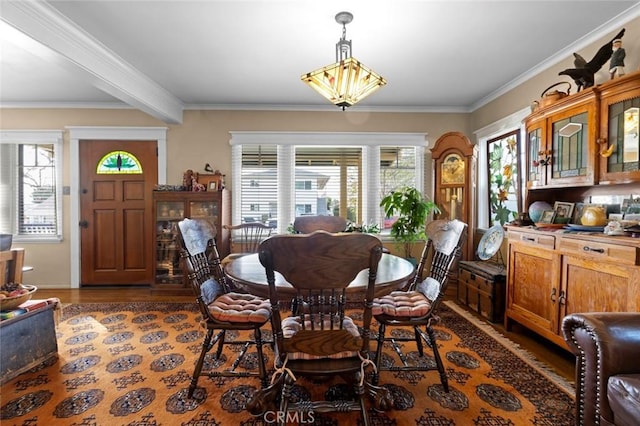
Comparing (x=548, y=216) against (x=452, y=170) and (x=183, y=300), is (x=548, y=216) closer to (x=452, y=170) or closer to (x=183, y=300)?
(x=452, y=170)

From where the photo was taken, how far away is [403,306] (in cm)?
202

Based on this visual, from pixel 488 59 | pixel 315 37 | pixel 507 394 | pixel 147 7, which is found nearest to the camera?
pixel 507 394

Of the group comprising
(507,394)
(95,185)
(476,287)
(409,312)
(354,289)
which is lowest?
(507,394)

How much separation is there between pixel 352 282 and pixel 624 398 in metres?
1.17

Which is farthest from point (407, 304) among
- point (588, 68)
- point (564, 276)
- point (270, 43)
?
point (270, 43)

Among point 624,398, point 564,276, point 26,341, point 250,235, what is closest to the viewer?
point 624,398

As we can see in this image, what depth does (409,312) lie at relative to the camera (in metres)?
1.93

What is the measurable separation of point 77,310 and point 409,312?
3.56 meters

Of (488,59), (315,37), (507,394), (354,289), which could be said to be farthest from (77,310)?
(488,59)

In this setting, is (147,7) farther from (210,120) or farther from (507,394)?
(507,394)

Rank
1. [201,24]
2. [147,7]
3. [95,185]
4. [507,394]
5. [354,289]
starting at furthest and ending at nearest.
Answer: [95,185] < [201,24] < [147,7] < [507,394] < [354,289]

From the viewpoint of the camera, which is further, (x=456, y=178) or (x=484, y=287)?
(x=456, y=178)

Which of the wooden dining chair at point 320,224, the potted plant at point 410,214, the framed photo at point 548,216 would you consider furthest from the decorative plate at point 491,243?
the wooden dining chair at point 320,224

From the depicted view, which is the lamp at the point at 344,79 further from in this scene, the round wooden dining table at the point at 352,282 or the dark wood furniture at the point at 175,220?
the dark wood furniture at the point at 175,220
